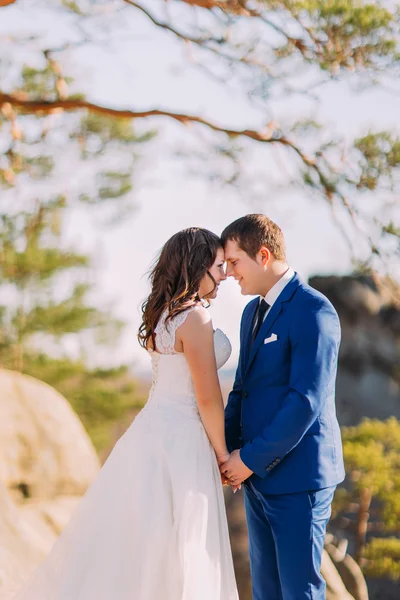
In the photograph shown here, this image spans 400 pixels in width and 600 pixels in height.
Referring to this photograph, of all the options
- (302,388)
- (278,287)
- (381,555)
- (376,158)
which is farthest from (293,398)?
(381,555)

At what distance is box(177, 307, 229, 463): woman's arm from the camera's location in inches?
120

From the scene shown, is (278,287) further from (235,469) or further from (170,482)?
(170,482)

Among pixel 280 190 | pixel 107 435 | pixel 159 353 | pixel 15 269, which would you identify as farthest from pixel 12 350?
pixel 159 353

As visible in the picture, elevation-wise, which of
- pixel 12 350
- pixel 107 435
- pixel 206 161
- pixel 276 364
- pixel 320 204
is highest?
pixel 206 161

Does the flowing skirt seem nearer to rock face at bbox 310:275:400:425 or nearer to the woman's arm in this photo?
the woman's arm

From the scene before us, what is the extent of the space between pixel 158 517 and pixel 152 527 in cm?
4

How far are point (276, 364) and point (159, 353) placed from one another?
44 cm

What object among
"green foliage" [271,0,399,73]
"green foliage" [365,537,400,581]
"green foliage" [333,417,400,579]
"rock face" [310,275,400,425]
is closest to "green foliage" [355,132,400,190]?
"green foliage" [271,0,399,73]

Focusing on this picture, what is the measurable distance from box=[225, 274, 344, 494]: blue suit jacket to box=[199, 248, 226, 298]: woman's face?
0.74 ft

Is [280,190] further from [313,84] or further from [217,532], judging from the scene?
[217,532]

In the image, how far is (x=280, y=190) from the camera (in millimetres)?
7359

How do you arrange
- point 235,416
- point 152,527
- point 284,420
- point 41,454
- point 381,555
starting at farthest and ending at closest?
point 381,555 < point 41,454 < point 235,416 < point 152,527 < point 284,420

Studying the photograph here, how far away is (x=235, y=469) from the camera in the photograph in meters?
3.04

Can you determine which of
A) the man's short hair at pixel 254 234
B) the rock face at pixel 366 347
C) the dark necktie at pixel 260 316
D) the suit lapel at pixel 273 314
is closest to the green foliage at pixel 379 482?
the dark necktie at pixel 260 316
